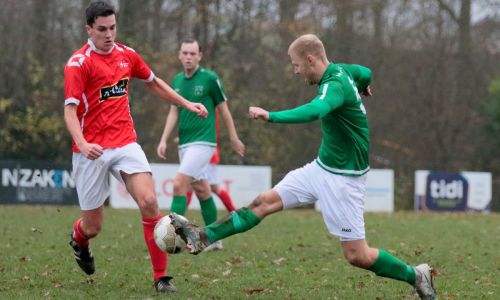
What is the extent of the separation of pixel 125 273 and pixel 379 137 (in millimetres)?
21317

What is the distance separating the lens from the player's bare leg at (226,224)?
18.7 feet

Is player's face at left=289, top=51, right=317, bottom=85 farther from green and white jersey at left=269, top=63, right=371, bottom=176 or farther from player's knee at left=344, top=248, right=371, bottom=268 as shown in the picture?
player's knee at left=344, top=248, right=371, bottom=268

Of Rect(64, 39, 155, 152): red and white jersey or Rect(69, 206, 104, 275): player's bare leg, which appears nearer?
Rect(64, 39, 155, 152): red and white jersey

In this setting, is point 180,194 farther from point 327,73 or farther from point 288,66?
point 288,66

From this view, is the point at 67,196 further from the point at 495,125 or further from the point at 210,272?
the point at 495,125

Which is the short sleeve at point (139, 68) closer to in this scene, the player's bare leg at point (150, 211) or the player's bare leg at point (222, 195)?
the player's bare leg at point (150, 211)

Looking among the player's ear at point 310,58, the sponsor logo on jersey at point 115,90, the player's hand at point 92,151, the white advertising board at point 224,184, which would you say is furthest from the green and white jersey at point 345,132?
the white advertising board at point 224,184

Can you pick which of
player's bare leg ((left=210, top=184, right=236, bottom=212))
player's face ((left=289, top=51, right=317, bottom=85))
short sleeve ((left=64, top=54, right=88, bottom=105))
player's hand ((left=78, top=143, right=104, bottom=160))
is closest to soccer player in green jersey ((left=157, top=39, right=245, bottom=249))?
player's bare leg ((left=210, top=184, right=236, bottom=212))

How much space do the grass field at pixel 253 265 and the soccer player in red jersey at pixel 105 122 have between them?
636mm

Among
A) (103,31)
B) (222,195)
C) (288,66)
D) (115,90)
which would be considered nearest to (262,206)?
(115,90)

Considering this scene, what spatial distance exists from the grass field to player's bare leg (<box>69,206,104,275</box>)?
6.7 inches

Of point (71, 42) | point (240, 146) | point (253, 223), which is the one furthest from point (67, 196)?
point (253, 223)

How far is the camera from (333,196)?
5.80m

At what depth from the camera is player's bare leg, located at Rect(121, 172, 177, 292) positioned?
6371 millimetres
